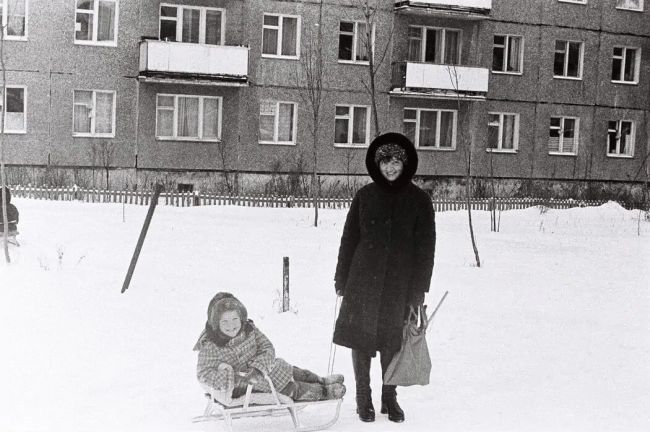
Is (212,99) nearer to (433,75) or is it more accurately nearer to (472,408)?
(433,75)

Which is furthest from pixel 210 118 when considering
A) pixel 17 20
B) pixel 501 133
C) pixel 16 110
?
pixel 501 133

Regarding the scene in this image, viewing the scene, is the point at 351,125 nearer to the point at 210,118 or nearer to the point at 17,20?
the point at 210,118

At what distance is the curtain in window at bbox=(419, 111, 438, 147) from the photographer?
102 feet

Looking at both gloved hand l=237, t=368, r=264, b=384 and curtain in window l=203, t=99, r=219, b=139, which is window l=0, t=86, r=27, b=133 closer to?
curtain in window l=203, t=99, r=219, b=139

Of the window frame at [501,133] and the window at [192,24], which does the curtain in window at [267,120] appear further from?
the window frame at [501,133]

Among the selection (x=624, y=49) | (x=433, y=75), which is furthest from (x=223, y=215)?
(x=624, y=49)

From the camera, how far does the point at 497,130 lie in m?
32.1

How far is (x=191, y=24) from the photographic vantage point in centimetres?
2769

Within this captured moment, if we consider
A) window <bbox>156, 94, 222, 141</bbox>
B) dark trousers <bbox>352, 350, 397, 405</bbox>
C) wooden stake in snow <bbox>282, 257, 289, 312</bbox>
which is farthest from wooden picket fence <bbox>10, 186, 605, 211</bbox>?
dark trousers <bbox>352, 350, 397, 405</bbox>

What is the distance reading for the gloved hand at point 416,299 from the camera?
258 inches

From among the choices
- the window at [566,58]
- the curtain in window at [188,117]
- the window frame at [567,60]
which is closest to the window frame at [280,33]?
the curtain in window at [188,117]

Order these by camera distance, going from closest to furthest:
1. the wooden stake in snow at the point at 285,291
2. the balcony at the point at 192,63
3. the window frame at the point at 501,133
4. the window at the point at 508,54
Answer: the wooden stake in snow at the point at 285,291 → the balcony at the point at 192,63 → the window frame at the point at 501,133 → the window at the point at 508,54

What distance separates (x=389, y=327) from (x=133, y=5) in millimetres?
21927

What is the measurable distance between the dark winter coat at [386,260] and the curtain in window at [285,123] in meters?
22.4
